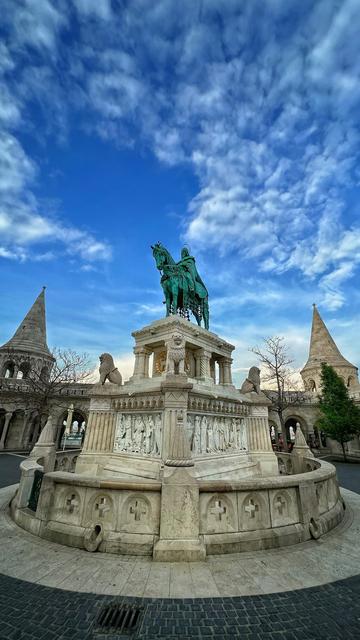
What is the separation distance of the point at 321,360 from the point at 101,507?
39.9m

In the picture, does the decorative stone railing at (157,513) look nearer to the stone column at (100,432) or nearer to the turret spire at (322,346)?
the stone column at (100,432)

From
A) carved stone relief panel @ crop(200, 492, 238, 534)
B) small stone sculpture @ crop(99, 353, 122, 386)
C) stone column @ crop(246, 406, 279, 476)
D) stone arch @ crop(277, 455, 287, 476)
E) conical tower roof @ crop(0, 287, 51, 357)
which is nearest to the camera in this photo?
carved stone relief panel @ crop(200, 492, 238, 534)

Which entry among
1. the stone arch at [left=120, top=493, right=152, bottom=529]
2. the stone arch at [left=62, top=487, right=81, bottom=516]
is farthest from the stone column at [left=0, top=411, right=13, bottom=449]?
the stone arch at [left=120, top=493, right=152, bottom=529]

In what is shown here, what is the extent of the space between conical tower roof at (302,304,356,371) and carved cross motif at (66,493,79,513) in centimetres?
3947

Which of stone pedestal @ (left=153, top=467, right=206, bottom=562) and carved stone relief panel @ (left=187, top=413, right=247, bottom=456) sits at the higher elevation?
carved stone relief panel @ (left=187, top=413, right=247, bottom=456)

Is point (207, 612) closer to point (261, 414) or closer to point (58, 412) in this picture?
point (261, 414)

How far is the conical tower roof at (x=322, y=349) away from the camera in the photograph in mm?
37906

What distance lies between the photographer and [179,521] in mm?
4508

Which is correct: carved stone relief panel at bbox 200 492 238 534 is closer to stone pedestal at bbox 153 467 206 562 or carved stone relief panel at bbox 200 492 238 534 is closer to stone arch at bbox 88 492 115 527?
stone pedestal at bbox 153 467 206 562

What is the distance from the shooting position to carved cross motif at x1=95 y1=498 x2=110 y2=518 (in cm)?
483

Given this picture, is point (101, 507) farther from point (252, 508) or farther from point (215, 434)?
point (215, 434)

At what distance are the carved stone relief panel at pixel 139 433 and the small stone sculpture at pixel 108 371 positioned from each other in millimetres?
Answer: 1185

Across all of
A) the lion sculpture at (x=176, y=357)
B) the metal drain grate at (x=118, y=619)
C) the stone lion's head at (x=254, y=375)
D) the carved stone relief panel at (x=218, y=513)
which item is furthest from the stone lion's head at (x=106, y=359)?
the metal drain grate at (x=118, y=619)

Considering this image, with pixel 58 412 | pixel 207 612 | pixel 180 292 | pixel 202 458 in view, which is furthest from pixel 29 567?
pixel 58 412
